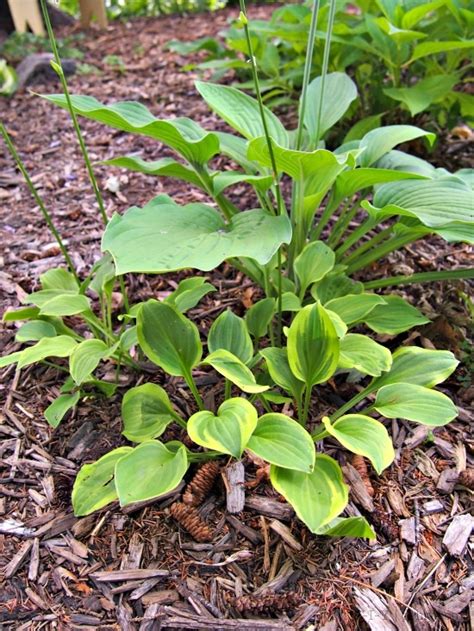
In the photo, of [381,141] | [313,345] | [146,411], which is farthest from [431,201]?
[146,411]

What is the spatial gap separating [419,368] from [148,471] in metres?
0.81

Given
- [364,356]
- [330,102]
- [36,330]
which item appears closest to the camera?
[364,356]

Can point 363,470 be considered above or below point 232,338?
below

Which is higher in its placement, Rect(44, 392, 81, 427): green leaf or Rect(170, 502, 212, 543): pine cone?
Rect(44, 392, 81, 427): green leaf

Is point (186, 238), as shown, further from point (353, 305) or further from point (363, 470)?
point (363, 470)

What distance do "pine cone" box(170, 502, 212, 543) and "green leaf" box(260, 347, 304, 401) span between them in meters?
0.42

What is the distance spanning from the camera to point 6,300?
7.16 ft

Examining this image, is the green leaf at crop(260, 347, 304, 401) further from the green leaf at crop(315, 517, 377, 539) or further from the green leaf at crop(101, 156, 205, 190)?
the green leaf at crop(101, 156, 205, 190)

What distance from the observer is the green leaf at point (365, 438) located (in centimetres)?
133

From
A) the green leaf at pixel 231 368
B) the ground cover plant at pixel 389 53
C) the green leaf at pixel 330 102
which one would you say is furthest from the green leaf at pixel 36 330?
the ground cover plant at pixel 389 53

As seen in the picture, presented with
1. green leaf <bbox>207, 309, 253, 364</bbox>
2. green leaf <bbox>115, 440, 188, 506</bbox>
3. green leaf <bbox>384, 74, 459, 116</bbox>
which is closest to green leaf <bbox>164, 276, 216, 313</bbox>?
green leaf <bbox>207, 309, 253, 364</bbox>

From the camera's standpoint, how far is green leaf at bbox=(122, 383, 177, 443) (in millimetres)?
1577

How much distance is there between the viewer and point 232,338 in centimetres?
166

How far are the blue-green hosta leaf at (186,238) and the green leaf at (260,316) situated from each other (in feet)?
0.93
